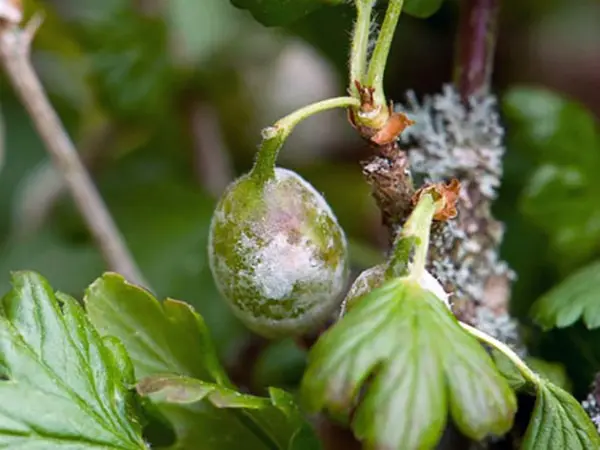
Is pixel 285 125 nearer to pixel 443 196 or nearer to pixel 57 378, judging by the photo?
pixel 443 196

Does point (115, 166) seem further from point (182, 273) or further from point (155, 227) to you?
point (182, 273)

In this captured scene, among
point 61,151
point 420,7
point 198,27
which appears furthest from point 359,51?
point 198,27

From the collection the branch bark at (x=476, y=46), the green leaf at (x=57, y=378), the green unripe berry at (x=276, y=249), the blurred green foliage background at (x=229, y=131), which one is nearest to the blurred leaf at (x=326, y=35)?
the blurred green foliage background at (x=229, y=131)

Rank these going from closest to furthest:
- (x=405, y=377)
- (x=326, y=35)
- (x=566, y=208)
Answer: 1. (x=405, y=377)
2. (x=566, y=208)
3. (x=326, y=35)

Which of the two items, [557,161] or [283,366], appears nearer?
[283,366]

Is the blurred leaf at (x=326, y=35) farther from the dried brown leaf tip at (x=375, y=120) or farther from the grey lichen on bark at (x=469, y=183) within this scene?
the dried brown leaf tip at (x=375, y=120)

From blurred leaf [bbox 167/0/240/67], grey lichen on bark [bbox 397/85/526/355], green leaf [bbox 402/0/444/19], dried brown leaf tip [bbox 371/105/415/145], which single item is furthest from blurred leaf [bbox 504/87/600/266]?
blurred leaf [bbox 167/0/240/67]

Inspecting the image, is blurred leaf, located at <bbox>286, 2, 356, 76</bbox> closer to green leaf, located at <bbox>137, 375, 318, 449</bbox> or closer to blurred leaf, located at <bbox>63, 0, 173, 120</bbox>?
blurred leaf, located at <bbox>63, 0, 173, 120</bbox>
